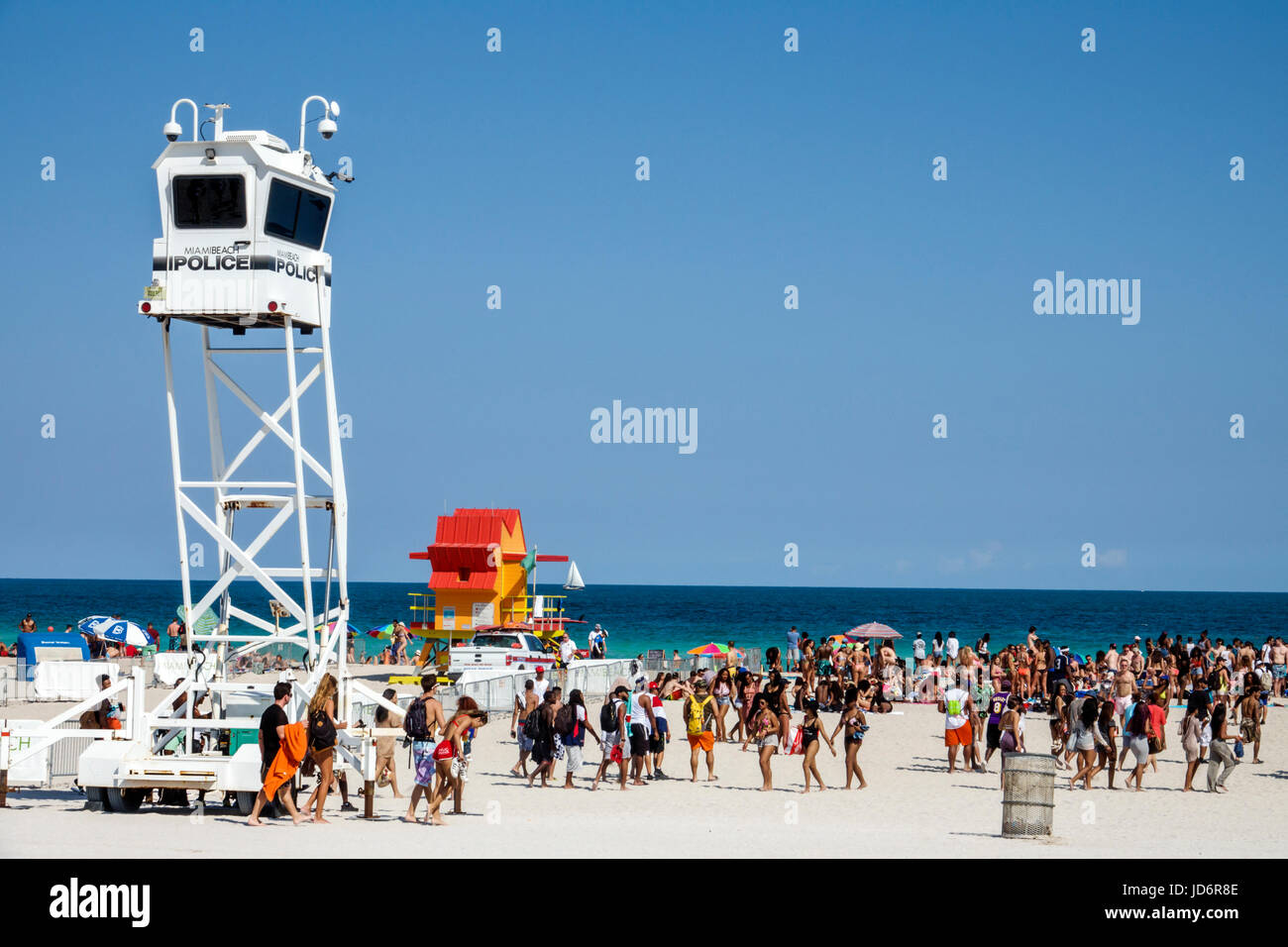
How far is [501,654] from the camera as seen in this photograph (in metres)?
34.4

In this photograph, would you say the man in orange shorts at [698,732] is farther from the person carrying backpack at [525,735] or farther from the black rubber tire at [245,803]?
the black rubber tire at [245,803]

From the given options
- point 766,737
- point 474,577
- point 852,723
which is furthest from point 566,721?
point 474,577

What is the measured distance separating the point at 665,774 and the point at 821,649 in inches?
682

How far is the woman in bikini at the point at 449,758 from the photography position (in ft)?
50.5

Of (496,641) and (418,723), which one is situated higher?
(418,723)

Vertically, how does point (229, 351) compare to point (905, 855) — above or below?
above

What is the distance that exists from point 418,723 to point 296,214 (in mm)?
6521

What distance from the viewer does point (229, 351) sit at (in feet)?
59.1

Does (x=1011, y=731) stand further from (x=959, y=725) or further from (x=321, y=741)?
(x=321, y=741)

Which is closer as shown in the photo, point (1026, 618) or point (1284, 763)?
point (1284, 763)

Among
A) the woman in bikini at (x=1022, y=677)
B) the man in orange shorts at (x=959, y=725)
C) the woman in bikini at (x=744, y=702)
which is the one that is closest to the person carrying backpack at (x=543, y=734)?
the man in orange shorts at (x=959, y=725)
